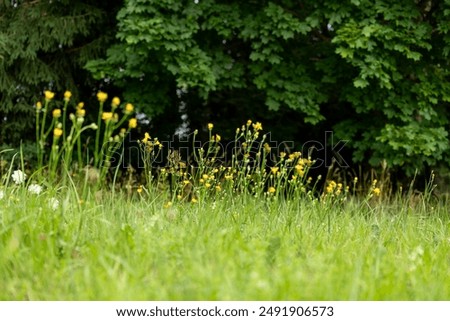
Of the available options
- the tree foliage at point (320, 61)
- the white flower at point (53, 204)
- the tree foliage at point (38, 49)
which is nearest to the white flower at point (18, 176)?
the white flower at point (53, 204)

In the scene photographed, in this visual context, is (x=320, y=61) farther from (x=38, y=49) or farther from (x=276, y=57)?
(x=38, y=49)

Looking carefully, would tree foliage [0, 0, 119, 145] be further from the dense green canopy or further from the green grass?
the green grass

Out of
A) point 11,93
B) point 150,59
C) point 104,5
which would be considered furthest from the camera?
point 104,5

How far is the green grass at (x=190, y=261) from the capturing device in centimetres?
261

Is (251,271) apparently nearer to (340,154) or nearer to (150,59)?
(150,59)

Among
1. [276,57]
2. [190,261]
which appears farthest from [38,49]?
[190,261]

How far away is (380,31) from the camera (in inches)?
334

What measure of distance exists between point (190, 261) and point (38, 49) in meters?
8.13

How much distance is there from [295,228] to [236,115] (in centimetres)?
797

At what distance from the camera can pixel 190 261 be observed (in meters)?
2.78

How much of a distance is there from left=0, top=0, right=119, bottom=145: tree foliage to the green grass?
664cm

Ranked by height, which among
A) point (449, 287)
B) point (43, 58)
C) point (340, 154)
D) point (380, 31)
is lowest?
point (340, 154)

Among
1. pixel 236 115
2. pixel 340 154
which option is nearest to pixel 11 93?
pixel 236 115

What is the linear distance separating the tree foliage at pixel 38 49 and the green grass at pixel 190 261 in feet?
21.8
